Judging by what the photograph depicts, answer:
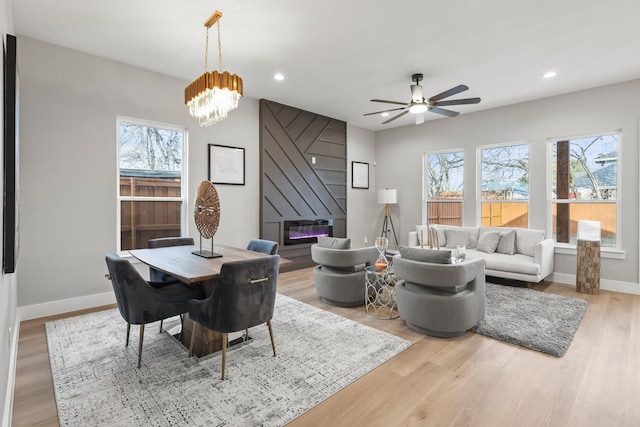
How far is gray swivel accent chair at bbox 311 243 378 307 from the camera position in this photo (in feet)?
12.3

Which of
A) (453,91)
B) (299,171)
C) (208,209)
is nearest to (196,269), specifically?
(208,209)

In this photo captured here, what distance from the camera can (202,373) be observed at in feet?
7.79

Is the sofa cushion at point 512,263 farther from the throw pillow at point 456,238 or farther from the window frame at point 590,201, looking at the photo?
the window frame at point 590,201

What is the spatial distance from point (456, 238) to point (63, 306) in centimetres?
577

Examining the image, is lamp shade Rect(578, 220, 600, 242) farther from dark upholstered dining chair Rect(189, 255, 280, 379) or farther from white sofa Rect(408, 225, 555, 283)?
dark upholstered dining chair Rect(189, 255, 280, 379)

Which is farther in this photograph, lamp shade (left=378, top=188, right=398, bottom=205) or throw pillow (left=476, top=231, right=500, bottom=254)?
lamp shade (left=378, top=188, right=398, bottom=205)

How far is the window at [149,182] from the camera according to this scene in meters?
4.21

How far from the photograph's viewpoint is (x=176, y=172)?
4656mm

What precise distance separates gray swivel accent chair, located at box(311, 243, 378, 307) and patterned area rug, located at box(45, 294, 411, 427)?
1.51 ft

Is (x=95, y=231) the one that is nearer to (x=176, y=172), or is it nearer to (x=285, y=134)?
(x=176, y=172)

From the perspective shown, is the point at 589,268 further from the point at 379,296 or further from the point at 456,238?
the point at 379,296

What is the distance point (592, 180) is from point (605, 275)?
1427mm

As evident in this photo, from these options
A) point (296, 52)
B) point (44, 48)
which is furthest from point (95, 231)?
point (296, 52)

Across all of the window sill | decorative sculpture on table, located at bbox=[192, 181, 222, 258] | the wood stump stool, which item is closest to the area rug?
the wood stump stool
